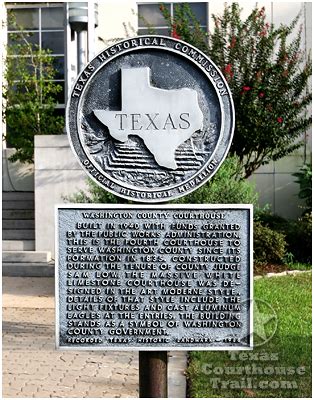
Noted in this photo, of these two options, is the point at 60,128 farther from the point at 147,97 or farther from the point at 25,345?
the point at 147,97

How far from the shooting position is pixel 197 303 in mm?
4969

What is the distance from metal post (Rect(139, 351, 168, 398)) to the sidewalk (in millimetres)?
1156

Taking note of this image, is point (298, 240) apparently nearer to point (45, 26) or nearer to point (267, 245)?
point (267, 245)

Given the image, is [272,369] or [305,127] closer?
[272,369]

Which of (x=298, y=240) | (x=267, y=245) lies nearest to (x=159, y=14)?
(x=298, y=240)

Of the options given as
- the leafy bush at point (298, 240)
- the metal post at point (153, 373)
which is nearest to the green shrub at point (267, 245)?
the leafy bush at point (298, 240)

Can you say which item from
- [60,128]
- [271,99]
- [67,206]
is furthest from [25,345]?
[60,128]

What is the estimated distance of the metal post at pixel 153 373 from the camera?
17.3 ft

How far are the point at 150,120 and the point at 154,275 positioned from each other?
0.97 m

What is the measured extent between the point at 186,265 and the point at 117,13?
39.8ft

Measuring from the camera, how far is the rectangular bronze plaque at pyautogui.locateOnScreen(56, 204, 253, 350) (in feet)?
16.2

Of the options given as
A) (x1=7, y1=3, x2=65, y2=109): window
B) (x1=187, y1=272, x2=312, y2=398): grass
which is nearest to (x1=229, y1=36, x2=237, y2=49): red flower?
(x1=7, y1=3, x2=65, y2=109): window

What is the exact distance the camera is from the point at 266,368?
709cm

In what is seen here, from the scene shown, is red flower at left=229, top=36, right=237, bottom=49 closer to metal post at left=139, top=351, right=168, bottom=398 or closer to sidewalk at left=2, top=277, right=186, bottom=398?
sidewalk at left=2, top=277, right=186, bottom=398
